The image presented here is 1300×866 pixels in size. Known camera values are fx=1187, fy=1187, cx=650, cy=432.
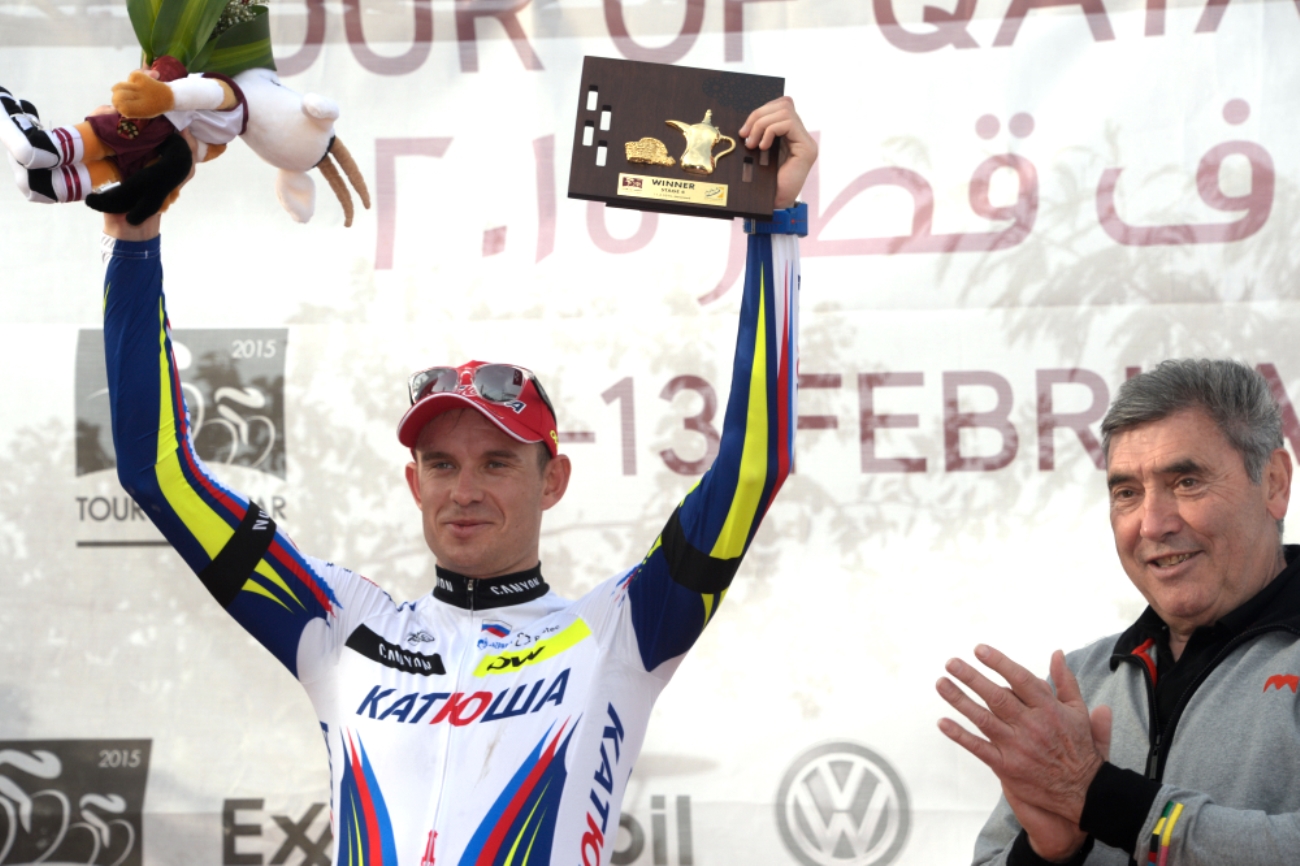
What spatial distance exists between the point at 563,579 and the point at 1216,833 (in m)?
1.30

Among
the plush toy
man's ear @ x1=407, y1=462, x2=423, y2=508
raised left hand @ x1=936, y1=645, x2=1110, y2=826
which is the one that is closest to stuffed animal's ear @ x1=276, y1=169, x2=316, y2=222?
the plush toy

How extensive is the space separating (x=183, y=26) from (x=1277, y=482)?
149cm

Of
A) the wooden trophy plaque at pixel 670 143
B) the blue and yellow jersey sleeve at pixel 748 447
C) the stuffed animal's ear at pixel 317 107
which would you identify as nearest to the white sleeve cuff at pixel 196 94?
the stuffed animal's ear at pixel 317 107

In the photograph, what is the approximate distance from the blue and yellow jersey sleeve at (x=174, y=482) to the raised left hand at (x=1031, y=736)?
95 cm

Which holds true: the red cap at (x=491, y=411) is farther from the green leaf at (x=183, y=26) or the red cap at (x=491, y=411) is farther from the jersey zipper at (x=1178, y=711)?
the jersey zipper at (x=1178, y=711)

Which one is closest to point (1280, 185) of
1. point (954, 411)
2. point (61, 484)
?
point (954, 411)

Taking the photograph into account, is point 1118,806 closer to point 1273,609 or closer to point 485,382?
point 1273,609

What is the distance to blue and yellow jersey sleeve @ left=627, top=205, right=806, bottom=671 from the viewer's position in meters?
1.53

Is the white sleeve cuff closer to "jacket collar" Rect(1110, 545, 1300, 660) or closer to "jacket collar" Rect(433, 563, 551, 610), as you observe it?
"jacket collar" Rect(433, 563, 551, 610)

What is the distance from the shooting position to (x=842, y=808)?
2.18m

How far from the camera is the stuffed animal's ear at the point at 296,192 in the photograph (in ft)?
5.50

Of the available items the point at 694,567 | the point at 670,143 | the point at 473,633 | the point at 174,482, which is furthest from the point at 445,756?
the point at 670,143

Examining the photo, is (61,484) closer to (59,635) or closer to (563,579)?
(59,635)

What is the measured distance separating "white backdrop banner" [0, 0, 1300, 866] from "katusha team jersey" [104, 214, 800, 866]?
0.57 m
